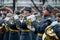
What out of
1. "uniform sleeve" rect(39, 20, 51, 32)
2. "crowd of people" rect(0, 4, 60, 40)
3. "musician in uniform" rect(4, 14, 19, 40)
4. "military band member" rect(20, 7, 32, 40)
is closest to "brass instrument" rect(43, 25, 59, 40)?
"crowd of people" rect(0, 4, 60, 40)

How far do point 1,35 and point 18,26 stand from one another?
4.48ft

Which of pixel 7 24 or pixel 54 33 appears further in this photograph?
pixel 7 24

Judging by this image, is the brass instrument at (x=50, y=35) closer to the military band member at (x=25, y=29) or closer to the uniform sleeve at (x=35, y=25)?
the uniform sleeve at (x=35, y=25)

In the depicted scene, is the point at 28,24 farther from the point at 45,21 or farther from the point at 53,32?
the point at 53,32

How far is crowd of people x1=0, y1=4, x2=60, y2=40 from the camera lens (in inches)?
352

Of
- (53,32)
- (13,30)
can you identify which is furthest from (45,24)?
(13,30)

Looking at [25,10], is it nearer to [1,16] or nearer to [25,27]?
[25,27]

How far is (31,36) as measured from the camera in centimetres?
1152

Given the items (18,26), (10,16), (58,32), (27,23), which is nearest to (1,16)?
(10,16)

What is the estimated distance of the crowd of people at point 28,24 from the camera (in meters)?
8.95

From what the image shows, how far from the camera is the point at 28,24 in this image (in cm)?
1069

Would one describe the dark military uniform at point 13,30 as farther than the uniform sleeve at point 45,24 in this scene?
Yes

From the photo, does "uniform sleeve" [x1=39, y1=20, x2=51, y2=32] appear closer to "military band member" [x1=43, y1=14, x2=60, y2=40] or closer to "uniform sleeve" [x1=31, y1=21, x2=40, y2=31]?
"uniform sleeve" [x1=31, y1=21, x2=40, y2=31]

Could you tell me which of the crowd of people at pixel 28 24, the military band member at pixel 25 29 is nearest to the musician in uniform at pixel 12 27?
the crowd of people at pixel 28 24
